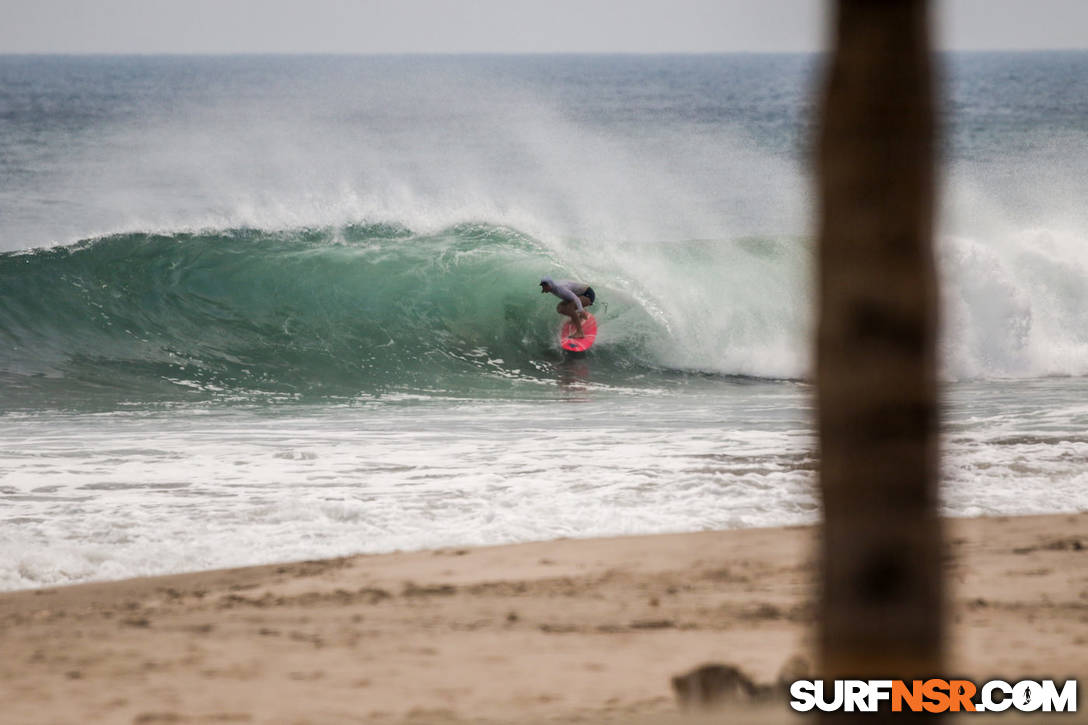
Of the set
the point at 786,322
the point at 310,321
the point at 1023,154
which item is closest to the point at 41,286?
the point at 310,321

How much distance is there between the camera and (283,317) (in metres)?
15.5

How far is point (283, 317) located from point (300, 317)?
222 mm

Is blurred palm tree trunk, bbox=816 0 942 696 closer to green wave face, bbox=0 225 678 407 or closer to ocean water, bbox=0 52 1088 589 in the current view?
ocean water, bbox=0 52 1088 589

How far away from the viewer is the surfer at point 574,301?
47.8 ft

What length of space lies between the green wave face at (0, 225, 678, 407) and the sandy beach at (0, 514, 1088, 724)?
683 cm

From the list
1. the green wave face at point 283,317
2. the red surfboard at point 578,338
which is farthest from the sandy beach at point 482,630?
the red surfboard at point 578,338

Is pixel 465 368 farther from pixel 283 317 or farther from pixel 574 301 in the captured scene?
pixel 283 317

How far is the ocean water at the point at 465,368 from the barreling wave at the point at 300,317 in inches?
2.0

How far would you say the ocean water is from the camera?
279 inches

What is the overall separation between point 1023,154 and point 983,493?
37.4m

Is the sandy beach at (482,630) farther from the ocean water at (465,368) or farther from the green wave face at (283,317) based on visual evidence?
the green wave face at (283,317)

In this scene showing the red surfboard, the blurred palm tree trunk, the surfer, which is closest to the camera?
the blurred palm tree trunk

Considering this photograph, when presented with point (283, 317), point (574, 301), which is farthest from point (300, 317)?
point (574, 301)

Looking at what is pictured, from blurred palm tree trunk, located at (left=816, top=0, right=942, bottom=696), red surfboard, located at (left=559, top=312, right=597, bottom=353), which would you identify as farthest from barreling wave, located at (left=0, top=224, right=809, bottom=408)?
blurred palm tree trunk, located at (left=816, top=0, right=942, bottom=696)
